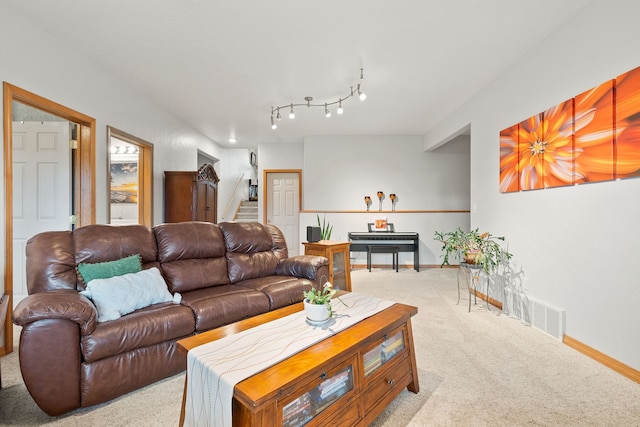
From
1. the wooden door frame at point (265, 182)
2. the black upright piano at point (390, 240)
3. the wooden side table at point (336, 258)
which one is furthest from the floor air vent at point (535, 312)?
the wooden door frame at point (265, 182)

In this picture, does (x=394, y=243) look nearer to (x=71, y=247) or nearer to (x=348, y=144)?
(x=348, y=144)

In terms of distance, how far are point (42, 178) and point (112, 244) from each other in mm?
1868

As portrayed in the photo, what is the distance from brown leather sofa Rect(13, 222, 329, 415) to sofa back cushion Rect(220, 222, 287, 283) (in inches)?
0.4

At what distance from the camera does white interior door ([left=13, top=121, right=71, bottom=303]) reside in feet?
10.5

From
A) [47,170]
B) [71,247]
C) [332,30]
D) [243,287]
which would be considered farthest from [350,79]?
[47,170]

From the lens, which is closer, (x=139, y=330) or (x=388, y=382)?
(x=388, y=382)

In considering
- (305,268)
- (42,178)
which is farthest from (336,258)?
(42,178)

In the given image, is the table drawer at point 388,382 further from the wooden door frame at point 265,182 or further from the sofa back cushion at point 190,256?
the wooden door frame at point 265,182

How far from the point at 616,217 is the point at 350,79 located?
273 centimetres

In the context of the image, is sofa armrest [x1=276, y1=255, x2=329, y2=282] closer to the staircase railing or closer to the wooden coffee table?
the wooden coffee table

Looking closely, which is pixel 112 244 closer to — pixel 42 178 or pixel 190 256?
pixel 190 256

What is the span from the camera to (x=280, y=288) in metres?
2.55

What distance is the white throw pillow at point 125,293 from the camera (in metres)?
1.83

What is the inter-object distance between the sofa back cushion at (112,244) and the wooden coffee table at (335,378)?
4.06 feet
